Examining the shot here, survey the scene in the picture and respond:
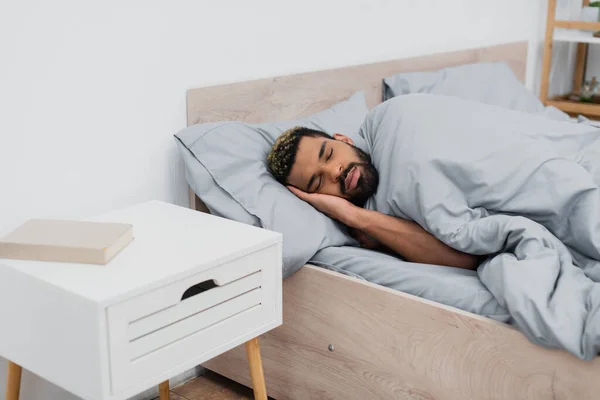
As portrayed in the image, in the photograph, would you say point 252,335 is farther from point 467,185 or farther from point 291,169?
point 467,185

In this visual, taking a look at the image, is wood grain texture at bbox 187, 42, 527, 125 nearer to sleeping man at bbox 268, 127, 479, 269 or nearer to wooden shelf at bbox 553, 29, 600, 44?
sleeping man at bbox 268, 127, 479, 269

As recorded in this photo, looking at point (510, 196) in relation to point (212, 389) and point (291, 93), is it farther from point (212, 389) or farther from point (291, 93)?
point (212, 389)

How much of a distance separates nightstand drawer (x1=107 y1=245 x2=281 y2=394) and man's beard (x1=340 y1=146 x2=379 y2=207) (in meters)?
0.34

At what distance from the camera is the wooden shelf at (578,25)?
2896mm

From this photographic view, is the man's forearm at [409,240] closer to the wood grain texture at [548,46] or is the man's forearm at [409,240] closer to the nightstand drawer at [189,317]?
the nightstand drawer at [189,317]

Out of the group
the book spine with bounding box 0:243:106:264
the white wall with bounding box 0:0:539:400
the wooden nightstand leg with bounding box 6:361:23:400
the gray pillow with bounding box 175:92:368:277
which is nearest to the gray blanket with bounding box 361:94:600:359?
the gray pillow with bounding box 175:92:368:277

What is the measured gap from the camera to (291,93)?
192 cm

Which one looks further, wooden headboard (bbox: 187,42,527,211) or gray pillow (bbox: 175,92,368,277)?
wooden headboard (bbox: 187,42,527,211)

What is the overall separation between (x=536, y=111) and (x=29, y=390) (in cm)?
177

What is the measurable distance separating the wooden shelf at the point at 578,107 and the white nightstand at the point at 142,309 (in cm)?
204

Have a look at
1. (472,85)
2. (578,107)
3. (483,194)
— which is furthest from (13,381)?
(578,107)

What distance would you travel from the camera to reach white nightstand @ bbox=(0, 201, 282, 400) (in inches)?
42.7

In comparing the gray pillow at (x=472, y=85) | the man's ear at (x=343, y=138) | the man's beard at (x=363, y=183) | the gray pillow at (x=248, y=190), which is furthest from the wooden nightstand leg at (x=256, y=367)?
the gray pillow at (x=472, y=85)

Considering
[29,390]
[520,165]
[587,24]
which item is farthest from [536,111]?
[29,390]
